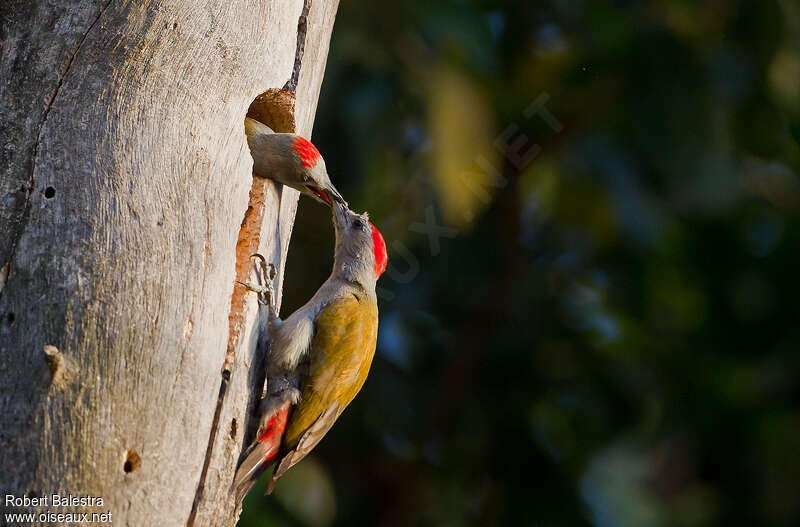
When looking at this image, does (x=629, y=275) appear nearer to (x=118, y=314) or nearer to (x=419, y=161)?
(x=419, y=161)

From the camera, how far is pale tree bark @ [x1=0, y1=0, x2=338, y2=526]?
2566 mm

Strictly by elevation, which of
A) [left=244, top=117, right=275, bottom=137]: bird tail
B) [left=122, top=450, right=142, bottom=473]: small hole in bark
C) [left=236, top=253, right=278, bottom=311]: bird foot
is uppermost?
[left=244, top=117, right=275, bottom=137]: bird tail

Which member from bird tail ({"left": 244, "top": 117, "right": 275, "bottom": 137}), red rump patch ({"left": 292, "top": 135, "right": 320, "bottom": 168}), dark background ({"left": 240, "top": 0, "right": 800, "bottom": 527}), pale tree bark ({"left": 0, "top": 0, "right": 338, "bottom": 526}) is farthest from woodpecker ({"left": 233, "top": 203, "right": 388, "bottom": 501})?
dark background ({"left": 240, "top": 0, "right": 800, "bottom": 527})

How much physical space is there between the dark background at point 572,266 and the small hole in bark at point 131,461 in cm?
341

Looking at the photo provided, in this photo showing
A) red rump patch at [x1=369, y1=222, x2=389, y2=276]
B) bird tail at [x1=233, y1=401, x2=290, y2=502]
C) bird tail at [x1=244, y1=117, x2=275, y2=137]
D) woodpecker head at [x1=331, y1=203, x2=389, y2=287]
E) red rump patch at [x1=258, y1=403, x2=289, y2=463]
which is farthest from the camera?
red rump patch at [x1=369, y1=222, x2=389, y2=276]

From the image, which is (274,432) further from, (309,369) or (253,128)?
(253,128)

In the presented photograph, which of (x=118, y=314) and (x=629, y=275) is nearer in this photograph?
(x=118, y=314)

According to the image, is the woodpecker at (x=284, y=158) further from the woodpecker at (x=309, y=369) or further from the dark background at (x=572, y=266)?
the dark background at (x=572, y=266)

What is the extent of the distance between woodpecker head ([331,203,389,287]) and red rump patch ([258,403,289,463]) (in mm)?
1009

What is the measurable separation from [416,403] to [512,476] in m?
0.92

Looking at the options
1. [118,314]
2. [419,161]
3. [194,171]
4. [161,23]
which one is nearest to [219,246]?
[194,171]

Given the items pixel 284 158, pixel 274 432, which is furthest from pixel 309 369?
pixel 284 158

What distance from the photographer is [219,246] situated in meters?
3.04

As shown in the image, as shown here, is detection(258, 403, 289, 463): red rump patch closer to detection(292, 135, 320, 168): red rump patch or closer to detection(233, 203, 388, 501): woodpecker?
detection(233, 203, 388, 501): woodpecker
